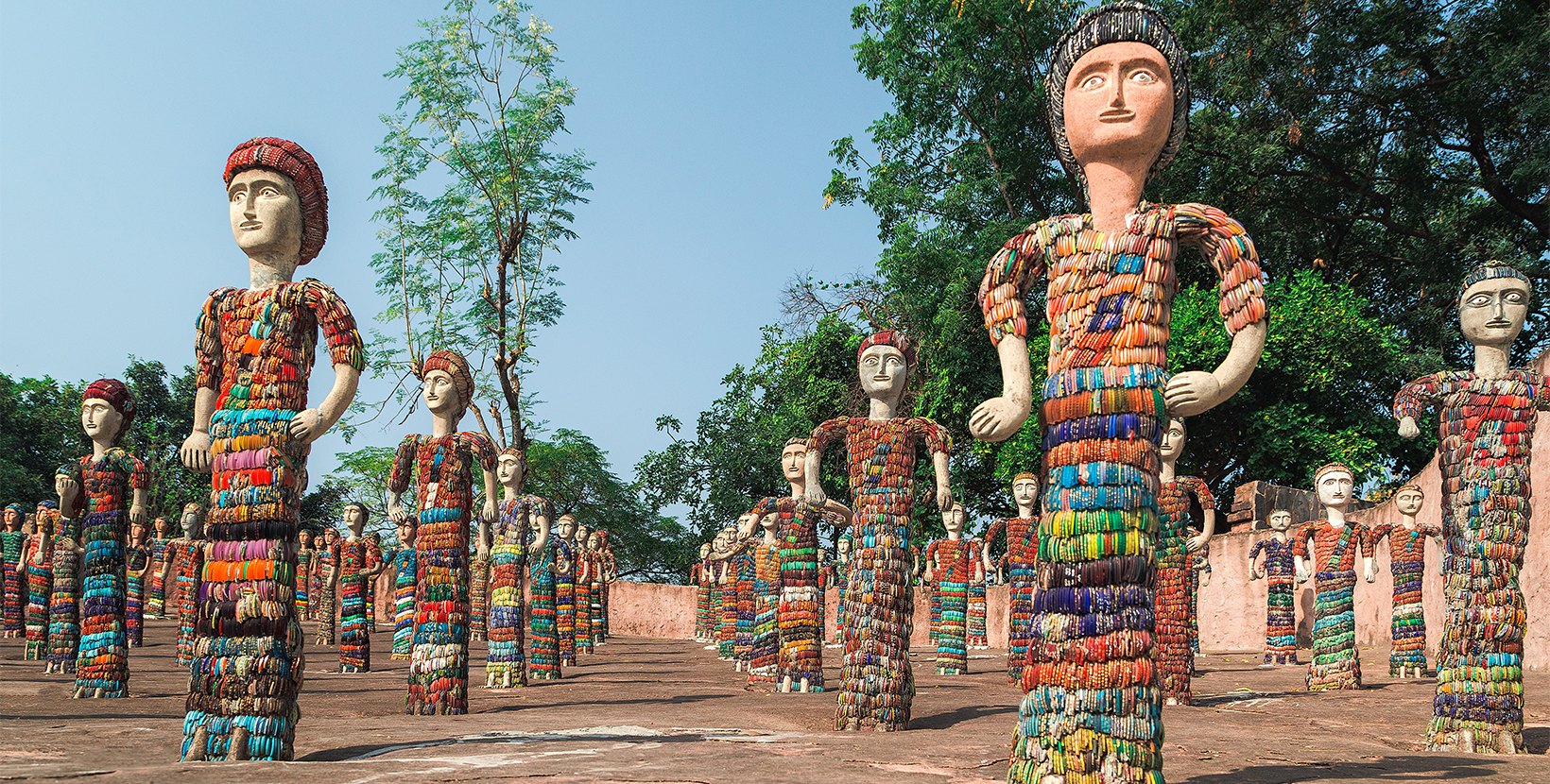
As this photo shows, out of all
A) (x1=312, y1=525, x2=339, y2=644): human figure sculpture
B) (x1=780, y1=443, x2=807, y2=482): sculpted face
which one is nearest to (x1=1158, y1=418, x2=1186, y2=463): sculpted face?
(x1=780, y1=443, x2=807, y2=482): sculpted face

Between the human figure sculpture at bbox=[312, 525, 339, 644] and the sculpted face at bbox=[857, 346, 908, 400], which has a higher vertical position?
the sculpted face at bbox=[857, 346, 908, 400]

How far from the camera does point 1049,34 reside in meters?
21.8

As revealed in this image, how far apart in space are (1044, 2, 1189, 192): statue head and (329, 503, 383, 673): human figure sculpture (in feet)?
36.0

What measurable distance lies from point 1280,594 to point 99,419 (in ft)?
44.9

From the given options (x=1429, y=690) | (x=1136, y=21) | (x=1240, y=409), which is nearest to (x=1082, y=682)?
(x=1136, y=21)

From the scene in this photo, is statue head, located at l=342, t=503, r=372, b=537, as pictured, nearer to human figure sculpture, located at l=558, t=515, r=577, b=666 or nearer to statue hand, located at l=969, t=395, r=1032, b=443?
human figure sculpture, located at l=558, t=515, r=577, b=666

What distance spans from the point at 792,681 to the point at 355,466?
77.4 feet

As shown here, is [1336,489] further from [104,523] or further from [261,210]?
[104,523]

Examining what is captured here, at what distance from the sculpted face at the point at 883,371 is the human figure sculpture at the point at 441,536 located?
3147 mm

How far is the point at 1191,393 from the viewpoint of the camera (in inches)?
178

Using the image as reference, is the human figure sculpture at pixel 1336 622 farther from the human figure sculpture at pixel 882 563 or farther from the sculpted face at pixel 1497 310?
the human figure sculpture at pixel 882 563

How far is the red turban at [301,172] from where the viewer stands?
5.95m

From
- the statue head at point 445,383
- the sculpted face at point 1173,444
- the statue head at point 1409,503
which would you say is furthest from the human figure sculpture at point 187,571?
the statue head at point 1409,503

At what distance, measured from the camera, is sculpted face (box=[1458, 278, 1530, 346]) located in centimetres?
696
